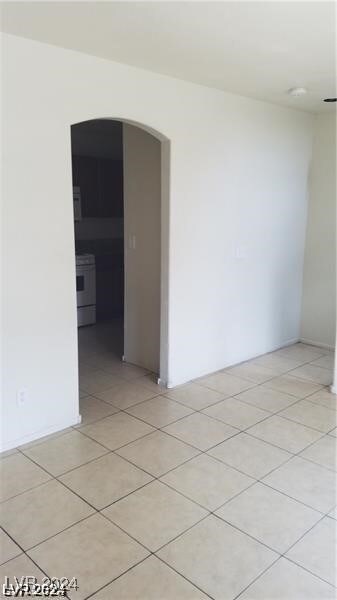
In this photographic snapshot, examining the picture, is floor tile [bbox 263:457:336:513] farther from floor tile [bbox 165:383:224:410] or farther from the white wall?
the white wall

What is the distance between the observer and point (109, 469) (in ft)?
9.03

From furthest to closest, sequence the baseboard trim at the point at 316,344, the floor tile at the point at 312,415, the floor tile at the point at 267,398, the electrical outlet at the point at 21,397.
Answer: the baseboard trim at the point at 316,344 < the floor tile at the point at 267,398 < the floor tile at the point at 312,415 < the electrical outlet at the point at 21,397

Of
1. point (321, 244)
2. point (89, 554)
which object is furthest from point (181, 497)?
point (321, 244)

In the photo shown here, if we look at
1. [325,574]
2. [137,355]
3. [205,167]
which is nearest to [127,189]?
[205,167]

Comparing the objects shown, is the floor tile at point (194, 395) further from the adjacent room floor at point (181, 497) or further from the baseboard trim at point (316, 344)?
the baseboard trim at point (316, 344)

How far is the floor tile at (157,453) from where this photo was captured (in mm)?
2787

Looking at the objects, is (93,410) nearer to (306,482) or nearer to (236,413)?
(236,413)

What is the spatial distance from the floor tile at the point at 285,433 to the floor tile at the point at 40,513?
1.33m

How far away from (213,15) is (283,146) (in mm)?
2443

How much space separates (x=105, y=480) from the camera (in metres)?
2.64

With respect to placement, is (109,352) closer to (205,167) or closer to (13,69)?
(205,167)

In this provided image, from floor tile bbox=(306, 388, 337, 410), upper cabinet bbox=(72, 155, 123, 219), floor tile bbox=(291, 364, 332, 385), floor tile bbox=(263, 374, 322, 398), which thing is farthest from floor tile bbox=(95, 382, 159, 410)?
upper cabinet bbox=(72, 155, 123, 219)

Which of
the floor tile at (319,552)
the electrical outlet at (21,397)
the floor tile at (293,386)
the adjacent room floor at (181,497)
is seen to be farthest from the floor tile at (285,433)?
the electrical outlet at (21,397)

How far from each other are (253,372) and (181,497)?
2053 mm
